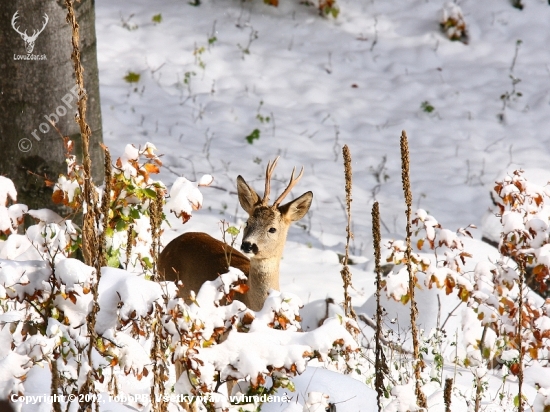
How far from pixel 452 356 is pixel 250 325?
2482 millimetres

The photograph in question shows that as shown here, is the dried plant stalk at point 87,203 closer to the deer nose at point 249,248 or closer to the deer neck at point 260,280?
the deer nose at point 249,248

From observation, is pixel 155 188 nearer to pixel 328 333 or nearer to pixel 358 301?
pixel 328 333

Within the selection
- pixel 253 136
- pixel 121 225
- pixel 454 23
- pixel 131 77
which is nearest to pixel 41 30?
pixel 121 225

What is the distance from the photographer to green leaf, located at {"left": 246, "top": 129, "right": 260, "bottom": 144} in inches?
334

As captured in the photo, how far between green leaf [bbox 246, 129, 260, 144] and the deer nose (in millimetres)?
4368

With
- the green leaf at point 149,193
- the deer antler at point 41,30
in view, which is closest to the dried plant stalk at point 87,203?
the green leaf at point 149,193

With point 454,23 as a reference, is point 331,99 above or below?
below

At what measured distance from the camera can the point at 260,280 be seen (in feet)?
14.0

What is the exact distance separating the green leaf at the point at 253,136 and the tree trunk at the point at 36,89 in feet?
13.5

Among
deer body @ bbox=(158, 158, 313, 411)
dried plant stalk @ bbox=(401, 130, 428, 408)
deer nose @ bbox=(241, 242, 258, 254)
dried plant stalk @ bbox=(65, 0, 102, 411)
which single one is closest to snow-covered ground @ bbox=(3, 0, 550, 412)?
deer body @ bbox=(158, 158, 313, 411)

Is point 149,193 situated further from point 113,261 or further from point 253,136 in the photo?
point 253,136

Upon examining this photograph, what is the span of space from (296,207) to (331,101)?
5.06 m

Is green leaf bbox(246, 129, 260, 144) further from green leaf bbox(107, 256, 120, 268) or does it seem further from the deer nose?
green leaf bbox(107, 256, 120, 268)

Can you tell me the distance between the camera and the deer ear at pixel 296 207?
452 cm
